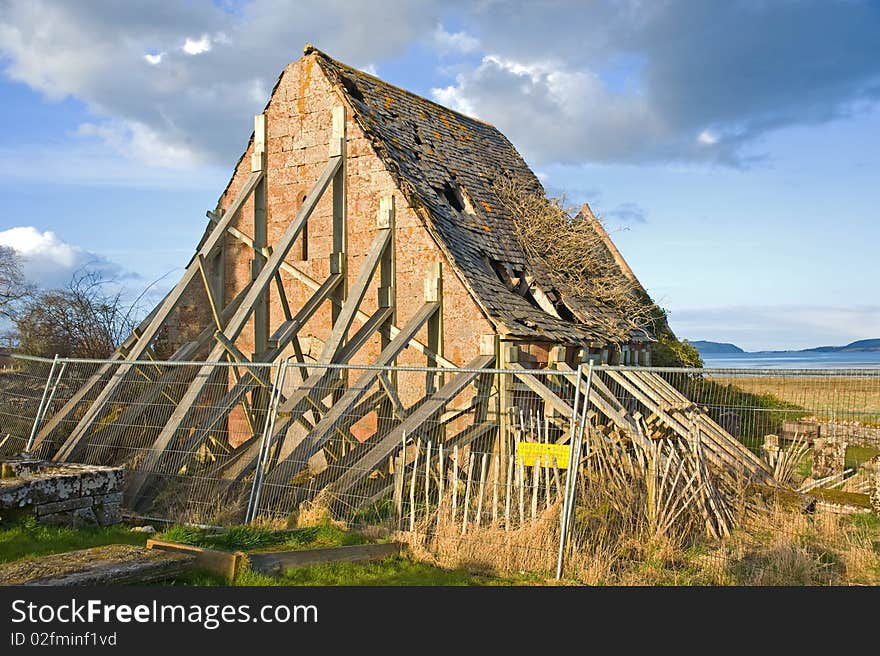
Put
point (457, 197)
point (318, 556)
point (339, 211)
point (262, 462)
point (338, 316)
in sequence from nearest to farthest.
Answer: point (318, 556) < point (262, 462) < point (338, 316) < point (339, 211) < point (457, 197)

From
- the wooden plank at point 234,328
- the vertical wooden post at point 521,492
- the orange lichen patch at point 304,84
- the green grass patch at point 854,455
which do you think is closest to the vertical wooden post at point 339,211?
the wooden plank at point 234,328

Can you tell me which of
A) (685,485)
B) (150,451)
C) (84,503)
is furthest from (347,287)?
(685,485)

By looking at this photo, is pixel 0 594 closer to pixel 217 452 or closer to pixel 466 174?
pixel 217 452

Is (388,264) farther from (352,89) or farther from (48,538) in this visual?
(48,538)

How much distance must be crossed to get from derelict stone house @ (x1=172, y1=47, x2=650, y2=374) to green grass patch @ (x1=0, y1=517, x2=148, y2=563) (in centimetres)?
574

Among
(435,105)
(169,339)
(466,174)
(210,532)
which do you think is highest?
(435,105)

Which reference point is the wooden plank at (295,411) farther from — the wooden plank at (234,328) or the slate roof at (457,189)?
the slate roof at (457,189)

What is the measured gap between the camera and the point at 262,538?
27.5 ft

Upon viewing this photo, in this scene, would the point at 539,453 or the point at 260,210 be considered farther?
the point at 260,210

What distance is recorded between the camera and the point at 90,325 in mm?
19812

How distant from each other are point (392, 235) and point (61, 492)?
6.77m

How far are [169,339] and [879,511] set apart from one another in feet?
43.7

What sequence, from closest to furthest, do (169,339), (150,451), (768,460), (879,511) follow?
1. (879,511)
2. (150,451)
3. (768,460)
4. (169,339)

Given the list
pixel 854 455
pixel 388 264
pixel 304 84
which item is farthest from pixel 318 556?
pixel 854 455
